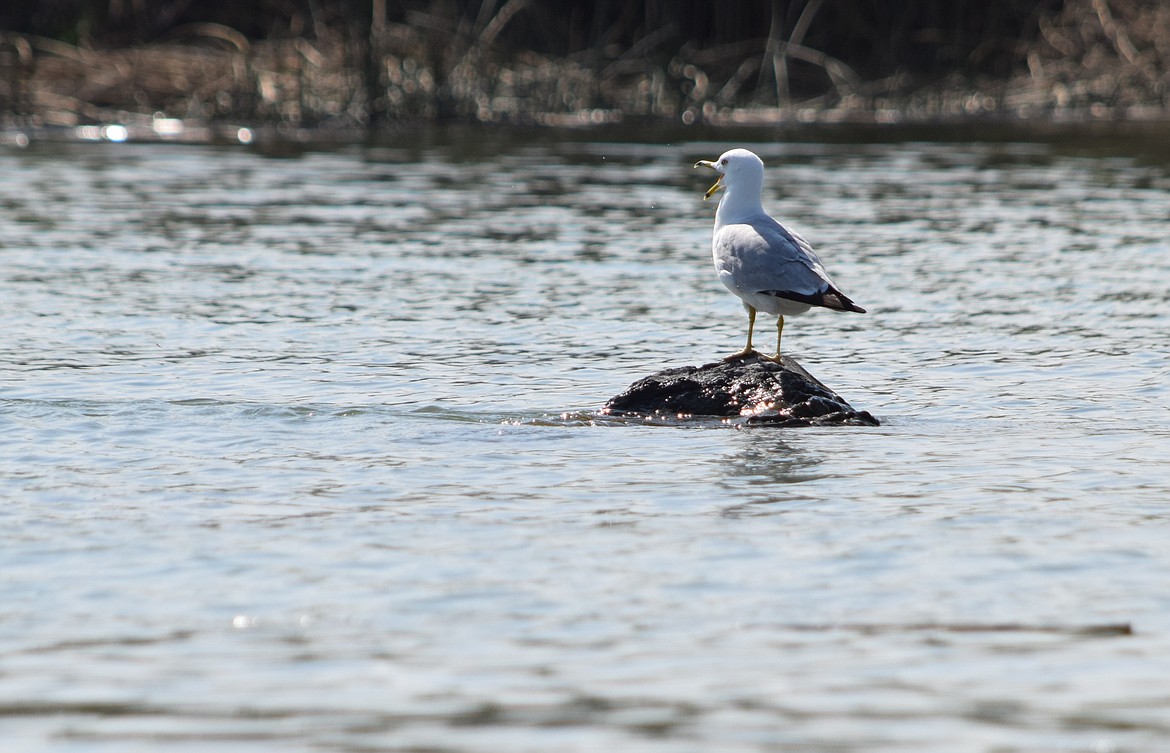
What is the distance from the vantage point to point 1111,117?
31.3m

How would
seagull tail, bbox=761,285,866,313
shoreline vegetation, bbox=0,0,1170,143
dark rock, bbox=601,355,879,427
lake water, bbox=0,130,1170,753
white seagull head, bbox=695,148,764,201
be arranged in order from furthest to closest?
shoreline vegetation, bbox=0,0,1170,143
white seagull head, bbox=695,148,764,201
dark rock, bbox=601,355,879,427
seagull tail, bbox=761,285,866,313
lake water, bbox=0,130,1170,753

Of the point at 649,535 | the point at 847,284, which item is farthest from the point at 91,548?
the point at 847,284

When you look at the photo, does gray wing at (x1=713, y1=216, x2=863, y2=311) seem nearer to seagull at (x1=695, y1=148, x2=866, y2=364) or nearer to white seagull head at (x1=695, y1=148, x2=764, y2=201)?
seagull at (x1=695, y1=148, x2=866, y2=364)

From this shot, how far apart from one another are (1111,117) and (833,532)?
26595 millimetres

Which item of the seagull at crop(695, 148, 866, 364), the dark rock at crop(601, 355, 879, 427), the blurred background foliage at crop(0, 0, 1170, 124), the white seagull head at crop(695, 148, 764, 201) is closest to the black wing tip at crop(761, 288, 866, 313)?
the seagull at crop(695, 148, 866, 364)

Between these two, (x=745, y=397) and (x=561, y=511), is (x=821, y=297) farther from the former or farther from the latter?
(x=561, y=511)

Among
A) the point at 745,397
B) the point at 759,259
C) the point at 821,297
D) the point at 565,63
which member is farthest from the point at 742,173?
the point at 565,63

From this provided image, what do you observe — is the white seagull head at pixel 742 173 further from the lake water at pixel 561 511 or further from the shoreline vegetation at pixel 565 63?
the shoreline vegetation at pixel 565 63

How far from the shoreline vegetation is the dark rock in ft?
64.2

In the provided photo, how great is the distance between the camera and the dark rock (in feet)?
29.0

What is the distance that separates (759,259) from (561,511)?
2.45 m

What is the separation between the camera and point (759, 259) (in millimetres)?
8969

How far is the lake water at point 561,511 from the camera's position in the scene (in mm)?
4855

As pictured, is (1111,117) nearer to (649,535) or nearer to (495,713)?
(649,535)
